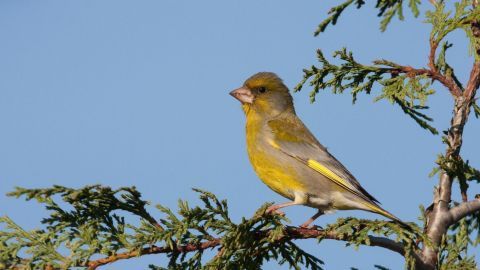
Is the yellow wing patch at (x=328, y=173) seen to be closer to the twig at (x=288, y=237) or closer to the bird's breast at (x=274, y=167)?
the bird's breast at (x=274, y=167)

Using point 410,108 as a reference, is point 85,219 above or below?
below

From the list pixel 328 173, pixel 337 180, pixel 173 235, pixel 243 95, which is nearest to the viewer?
pixel 173 235

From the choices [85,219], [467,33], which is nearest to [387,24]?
[467,33]

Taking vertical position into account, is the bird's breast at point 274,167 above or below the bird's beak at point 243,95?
below

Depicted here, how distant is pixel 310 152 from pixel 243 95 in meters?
1.16

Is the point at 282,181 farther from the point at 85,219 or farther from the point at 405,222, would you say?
the point at 85,219

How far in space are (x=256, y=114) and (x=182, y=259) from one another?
292cm

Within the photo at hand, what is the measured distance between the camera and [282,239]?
4.82 meters

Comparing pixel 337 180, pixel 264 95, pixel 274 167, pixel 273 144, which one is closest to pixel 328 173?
pixel 337 180

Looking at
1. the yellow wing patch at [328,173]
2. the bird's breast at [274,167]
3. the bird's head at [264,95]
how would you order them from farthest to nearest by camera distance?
→ the bird's head at [264,95]
the bird's breast at [274,167]
the yellow wing patch at [328,173]

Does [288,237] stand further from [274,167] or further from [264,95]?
[264,95]

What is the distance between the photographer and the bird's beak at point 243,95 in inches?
292

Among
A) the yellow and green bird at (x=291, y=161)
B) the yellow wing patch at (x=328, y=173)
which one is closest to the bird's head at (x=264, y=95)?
the yellow and green bird at (x=291, y=161)

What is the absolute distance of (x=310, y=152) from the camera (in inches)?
263
